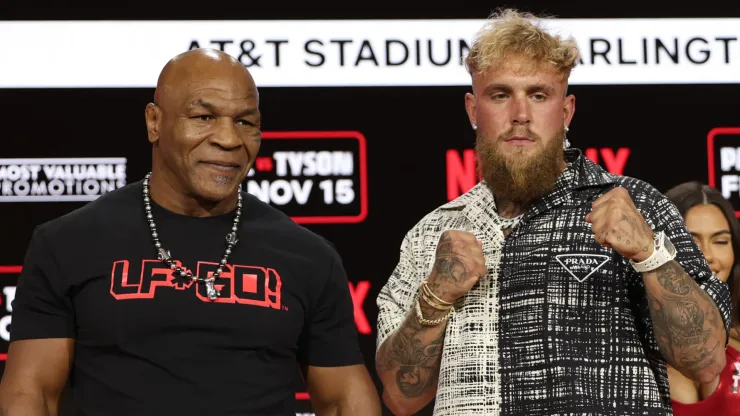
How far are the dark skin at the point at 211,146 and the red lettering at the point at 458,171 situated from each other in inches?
53.1

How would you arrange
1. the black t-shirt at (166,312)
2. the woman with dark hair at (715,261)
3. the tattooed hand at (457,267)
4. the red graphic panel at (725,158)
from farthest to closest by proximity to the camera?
the red graphic panel at (725,158), the woman with dark hair at (715,261), the tattooed hand at (457,267), the black t-shirt at (166,312)

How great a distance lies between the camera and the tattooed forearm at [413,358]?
6.90 ft

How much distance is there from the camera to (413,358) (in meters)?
2.13

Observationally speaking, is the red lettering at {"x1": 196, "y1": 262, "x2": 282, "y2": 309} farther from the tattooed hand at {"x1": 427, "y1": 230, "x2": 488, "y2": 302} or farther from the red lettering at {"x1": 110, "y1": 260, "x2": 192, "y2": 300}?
the tattooed hand at {"x1": 427, "y1": 230, "x2": 488, "y2": 302}

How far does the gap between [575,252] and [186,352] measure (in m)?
0.75

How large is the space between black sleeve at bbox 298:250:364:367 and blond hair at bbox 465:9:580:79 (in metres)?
0.52

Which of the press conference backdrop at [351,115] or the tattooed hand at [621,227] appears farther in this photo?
the press conference backdrop at [351,115]

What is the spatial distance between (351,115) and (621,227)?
1.52 metres

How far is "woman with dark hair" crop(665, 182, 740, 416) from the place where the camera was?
283 cm

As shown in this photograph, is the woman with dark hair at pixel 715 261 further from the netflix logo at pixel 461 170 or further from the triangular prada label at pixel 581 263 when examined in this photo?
the triangular prada label at pixel 581 263

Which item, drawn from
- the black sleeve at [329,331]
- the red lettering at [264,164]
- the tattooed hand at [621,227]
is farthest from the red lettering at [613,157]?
the black sleeve at [329,331]

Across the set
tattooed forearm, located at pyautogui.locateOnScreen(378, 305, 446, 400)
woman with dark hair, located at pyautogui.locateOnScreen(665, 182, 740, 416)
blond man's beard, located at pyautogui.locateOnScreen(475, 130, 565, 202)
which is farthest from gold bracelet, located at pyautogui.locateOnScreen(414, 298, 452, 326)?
woman with dark hair, located at pyautogui.locateOnScreen(665, 182, 740, 416)

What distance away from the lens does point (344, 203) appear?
327 cm

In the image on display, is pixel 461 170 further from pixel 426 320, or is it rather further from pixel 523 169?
pixel 426 320
